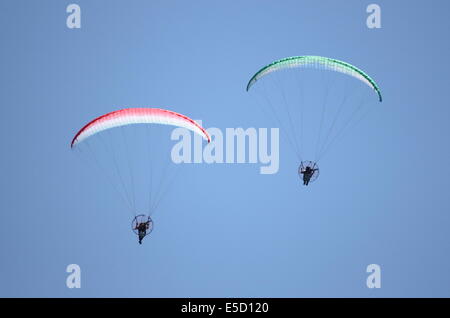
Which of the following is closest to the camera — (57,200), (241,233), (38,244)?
(38,244)

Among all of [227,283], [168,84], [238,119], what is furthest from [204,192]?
[227,283]

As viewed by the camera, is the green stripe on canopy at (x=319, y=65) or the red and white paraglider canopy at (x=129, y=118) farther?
the green stripe on canopy at (x=319, y=65)

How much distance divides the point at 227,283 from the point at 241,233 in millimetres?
29958

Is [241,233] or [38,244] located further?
[241,233]

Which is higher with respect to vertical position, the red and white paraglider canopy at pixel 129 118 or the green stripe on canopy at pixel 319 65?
the green stripe on canopy at pixel 319 65

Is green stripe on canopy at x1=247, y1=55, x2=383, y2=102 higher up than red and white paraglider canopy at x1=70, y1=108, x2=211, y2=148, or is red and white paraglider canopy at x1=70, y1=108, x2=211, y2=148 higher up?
green stripe on canopy at x1=247, y1=55, x2=383, y2=102

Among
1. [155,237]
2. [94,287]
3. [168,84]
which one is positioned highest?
[168,84]

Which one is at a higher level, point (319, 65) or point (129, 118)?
point (319, 65)

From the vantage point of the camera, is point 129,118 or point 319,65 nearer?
point 129,118

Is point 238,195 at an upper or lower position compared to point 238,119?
lower

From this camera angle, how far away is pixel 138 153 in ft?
373

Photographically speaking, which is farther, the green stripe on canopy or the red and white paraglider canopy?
the green stripe on canopy
